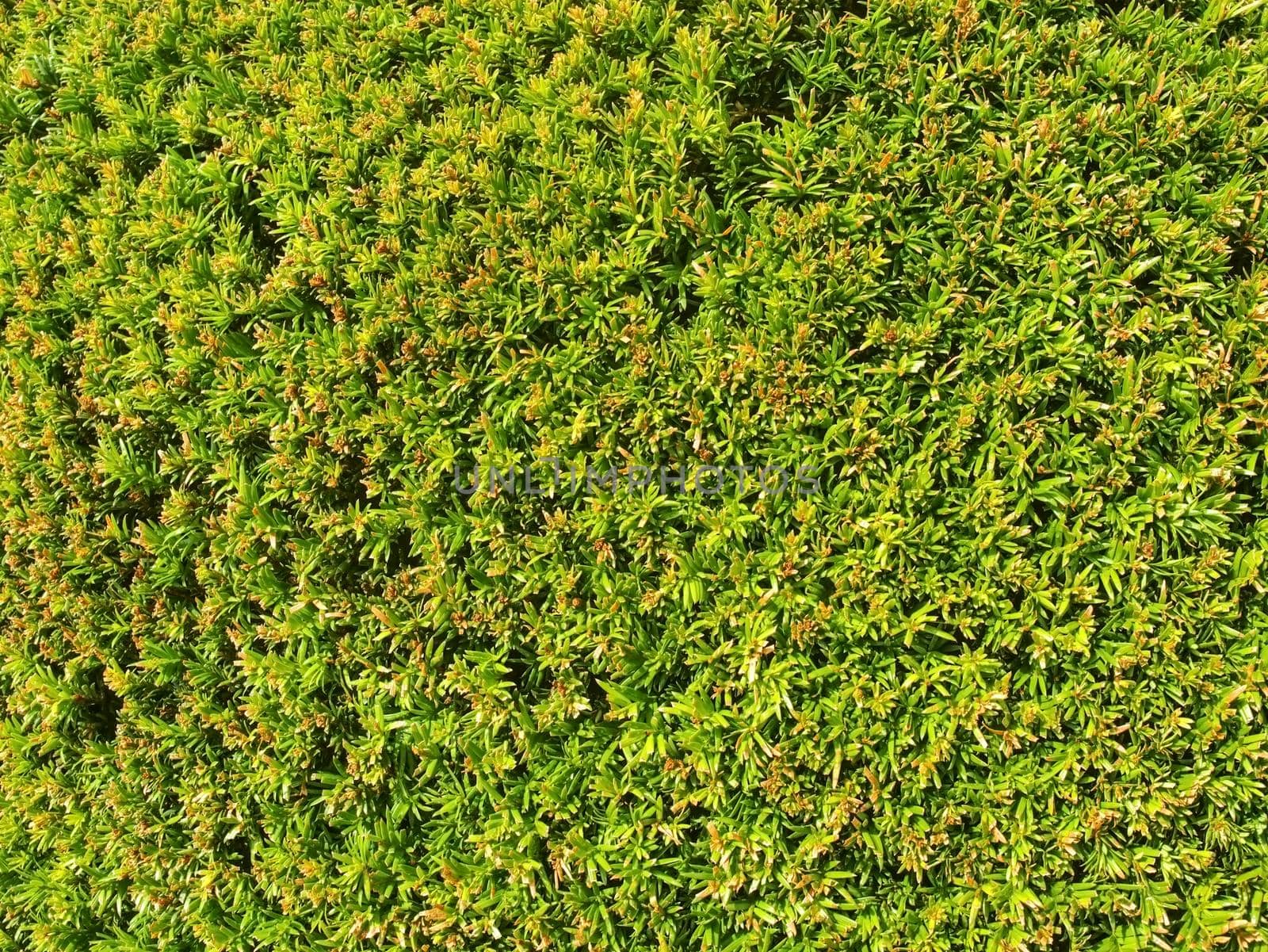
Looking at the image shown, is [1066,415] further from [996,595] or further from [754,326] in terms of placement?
[754,326]

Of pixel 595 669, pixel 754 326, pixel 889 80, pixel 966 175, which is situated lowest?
pixel 595 669

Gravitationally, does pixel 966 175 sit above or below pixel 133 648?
above

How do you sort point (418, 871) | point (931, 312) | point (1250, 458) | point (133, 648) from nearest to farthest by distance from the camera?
point (1250, 458) < point (931, 312) < point (418, 871) < point (133, 648)

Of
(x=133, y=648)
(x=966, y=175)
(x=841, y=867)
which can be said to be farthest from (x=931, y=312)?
(x=133, y=648)

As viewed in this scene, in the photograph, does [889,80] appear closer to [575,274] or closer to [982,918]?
[575,274]

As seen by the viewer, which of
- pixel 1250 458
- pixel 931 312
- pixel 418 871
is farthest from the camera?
pixel 418 871

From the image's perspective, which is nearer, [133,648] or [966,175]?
[966,175]
